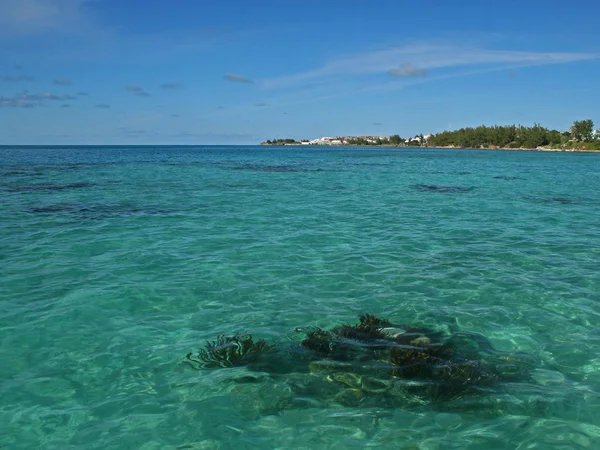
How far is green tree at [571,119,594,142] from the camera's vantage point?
171 metres

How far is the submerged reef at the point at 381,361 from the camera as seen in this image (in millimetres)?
5941

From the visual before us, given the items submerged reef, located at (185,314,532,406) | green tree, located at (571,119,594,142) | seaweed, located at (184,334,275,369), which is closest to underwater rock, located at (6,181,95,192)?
seaweed, located at (184,334,275,369)

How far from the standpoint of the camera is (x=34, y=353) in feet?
22.8

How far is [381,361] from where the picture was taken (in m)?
6.62

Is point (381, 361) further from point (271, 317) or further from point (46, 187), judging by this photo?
point (46, 187)

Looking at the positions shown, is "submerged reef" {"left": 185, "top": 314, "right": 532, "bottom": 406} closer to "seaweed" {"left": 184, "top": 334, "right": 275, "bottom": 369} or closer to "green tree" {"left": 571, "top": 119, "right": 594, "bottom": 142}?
"seaweed" {"left": 184, "top": 334, "right": 275, "bottom": 369}

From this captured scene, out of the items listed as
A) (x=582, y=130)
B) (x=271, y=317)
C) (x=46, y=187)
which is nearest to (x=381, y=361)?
(x=271, y=317)

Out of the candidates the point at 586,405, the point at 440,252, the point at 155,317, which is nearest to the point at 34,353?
the point at 155,317

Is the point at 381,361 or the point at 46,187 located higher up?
the point at 46,187

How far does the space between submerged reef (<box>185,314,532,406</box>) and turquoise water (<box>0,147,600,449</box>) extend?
131 mm

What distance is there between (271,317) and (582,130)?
201 m

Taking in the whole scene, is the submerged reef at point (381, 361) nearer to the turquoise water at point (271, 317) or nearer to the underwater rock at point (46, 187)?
the turquoise water at point (271, 317)

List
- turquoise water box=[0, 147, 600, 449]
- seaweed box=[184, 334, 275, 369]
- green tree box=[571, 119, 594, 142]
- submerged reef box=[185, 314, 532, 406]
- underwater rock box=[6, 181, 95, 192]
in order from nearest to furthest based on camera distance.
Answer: turquoise water box=[0, 147, 600, 449]
submerged reef box=[185, 314, 532, 406]
seaweed box=[184, 334, 275, 369]
underwater rock box=[6, 181, 95, 192]
green tree box=[571, 119, 594, 142]

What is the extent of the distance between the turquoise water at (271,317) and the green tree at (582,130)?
18281 cm
